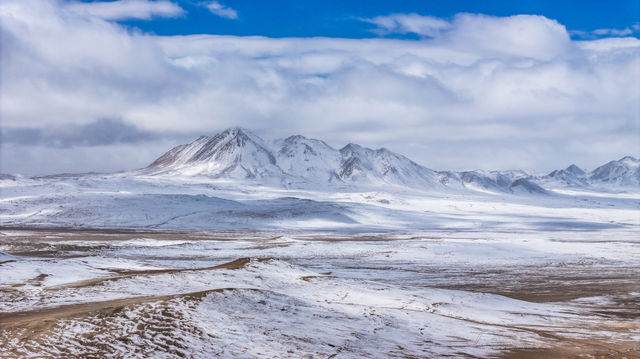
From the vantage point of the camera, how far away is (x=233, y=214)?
177 m

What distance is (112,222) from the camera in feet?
530

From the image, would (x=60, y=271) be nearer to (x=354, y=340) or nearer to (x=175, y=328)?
(x=175, y=328)

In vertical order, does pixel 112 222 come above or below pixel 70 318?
below

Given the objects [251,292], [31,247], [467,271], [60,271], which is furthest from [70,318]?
[31,247]

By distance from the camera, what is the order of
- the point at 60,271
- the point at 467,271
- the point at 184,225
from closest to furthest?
the point at 60,271
the point at 467,271
the point at 184,225

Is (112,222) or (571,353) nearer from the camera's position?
(571,353)

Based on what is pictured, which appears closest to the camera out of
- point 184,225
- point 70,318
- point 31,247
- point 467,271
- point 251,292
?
point 70,318

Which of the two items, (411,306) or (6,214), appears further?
(6,214)

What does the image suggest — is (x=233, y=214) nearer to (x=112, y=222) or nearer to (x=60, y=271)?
(x=112, y=222)

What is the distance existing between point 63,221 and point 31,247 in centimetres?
8473

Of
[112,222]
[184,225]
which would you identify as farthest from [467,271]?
[112,222]

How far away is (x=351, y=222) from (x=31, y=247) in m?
107

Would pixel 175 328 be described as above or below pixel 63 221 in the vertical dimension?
above

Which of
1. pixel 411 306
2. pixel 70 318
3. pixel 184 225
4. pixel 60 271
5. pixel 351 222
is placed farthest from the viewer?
pixel 351 222
